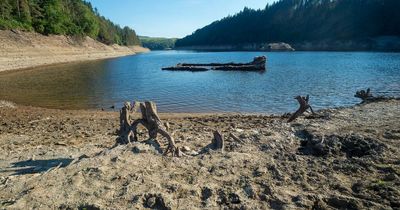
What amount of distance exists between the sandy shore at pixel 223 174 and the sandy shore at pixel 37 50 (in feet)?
146

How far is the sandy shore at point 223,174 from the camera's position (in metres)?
6.42

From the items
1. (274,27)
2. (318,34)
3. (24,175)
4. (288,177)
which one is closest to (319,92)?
(288,177)

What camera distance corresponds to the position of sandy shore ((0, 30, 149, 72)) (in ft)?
171

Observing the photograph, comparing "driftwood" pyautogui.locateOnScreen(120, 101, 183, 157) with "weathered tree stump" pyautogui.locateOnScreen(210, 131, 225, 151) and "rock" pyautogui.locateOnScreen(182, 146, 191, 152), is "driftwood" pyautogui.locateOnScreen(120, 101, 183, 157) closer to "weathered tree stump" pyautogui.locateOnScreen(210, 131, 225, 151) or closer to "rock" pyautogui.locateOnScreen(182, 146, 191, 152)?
"rock" pyautogui.locateOnScreen(182, 146, 191, 152)

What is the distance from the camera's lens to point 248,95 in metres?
29.5

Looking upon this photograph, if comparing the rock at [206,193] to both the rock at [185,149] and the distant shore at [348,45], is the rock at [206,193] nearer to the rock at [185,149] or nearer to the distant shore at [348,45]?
the rock at [185,149]

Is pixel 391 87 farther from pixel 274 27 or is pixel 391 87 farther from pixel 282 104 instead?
pixel 274 27

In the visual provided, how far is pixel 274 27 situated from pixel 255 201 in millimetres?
192452

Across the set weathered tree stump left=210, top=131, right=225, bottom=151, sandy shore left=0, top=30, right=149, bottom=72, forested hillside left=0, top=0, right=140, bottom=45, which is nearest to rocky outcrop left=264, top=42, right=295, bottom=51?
forested hillside left=0, top=0, right=140, bottom=45

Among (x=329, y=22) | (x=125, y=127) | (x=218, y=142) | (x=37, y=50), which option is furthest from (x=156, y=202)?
(x=329, y=22)

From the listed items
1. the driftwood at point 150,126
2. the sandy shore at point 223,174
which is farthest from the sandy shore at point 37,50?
the sandy shore at point 223,174

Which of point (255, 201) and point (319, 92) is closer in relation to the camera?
point (255, 201)

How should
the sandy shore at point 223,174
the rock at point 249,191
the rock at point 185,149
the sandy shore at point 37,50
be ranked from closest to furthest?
1. the sandy shore at point 223,174
2. the rock at point 249,191
3. the rock at point 185,149
4. the sandy shore at point 37,50

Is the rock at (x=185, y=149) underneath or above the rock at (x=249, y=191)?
underneath
